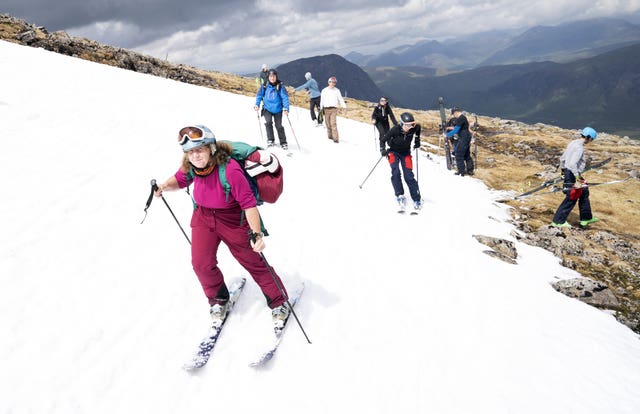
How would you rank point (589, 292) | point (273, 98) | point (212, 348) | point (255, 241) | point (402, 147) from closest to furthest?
point (255, 241) < point (212, 348) < point (589, 292) < point (402, 147) < point (273, 98)

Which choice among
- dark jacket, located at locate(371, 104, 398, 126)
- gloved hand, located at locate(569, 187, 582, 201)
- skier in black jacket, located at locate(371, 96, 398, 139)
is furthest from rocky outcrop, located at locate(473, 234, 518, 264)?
dark jacket, located at locate(371, 104, 398, 126)

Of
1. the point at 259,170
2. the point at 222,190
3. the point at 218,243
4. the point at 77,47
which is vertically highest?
the point at 77,47

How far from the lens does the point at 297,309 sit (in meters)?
6.12

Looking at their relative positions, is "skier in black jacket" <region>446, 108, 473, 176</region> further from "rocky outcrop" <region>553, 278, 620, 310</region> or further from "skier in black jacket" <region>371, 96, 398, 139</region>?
"rocky outcrop" <region>553, 278, 620, 310</region>

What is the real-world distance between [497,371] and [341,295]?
9.17 feet

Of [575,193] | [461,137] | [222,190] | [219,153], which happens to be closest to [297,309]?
[222,190]

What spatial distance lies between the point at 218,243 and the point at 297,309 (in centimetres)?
201

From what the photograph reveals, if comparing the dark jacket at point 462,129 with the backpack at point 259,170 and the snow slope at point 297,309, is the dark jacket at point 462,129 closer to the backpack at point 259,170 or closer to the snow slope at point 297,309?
the snow slope at point 297,309

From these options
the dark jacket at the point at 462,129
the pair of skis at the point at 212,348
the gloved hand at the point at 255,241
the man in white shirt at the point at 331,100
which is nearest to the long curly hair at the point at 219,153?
the gloved hand at the point at 255,241

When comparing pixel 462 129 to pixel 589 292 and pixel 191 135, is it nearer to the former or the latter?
pixel 589 292

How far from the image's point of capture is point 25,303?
17.9 feet

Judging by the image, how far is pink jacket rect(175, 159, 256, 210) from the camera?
431 cm

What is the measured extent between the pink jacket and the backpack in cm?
11

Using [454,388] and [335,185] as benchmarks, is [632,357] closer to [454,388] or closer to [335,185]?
[454,388]
